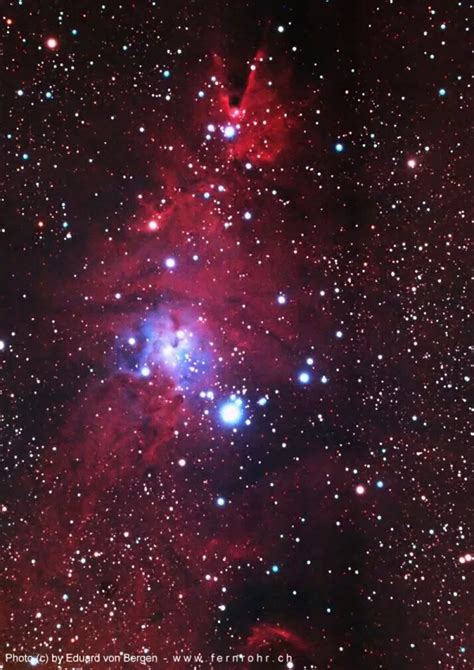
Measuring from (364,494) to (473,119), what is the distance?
1.13 ft

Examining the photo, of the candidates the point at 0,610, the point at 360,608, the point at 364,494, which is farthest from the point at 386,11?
the point at 0,610

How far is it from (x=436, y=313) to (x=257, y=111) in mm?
239

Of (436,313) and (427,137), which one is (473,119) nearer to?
(427,137)

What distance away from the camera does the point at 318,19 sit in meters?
0.46

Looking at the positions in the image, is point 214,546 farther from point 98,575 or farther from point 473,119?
point 473,119

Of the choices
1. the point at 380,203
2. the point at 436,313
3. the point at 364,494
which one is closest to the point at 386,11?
the point at 380,203

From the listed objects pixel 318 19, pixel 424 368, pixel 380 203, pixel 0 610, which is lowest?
pixel 0 610

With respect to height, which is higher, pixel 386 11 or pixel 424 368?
pixel 386 11

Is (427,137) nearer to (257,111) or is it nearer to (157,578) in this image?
(257,111)

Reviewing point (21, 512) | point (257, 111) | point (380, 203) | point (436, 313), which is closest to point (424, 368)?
point (436, 313)

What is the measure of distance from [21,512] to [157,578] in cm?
14

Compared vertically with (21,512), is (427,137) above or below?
above

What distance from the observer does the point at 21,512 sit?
1.54ft

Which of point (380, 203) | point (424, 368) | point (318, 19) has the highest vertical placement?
point (318, 19)
